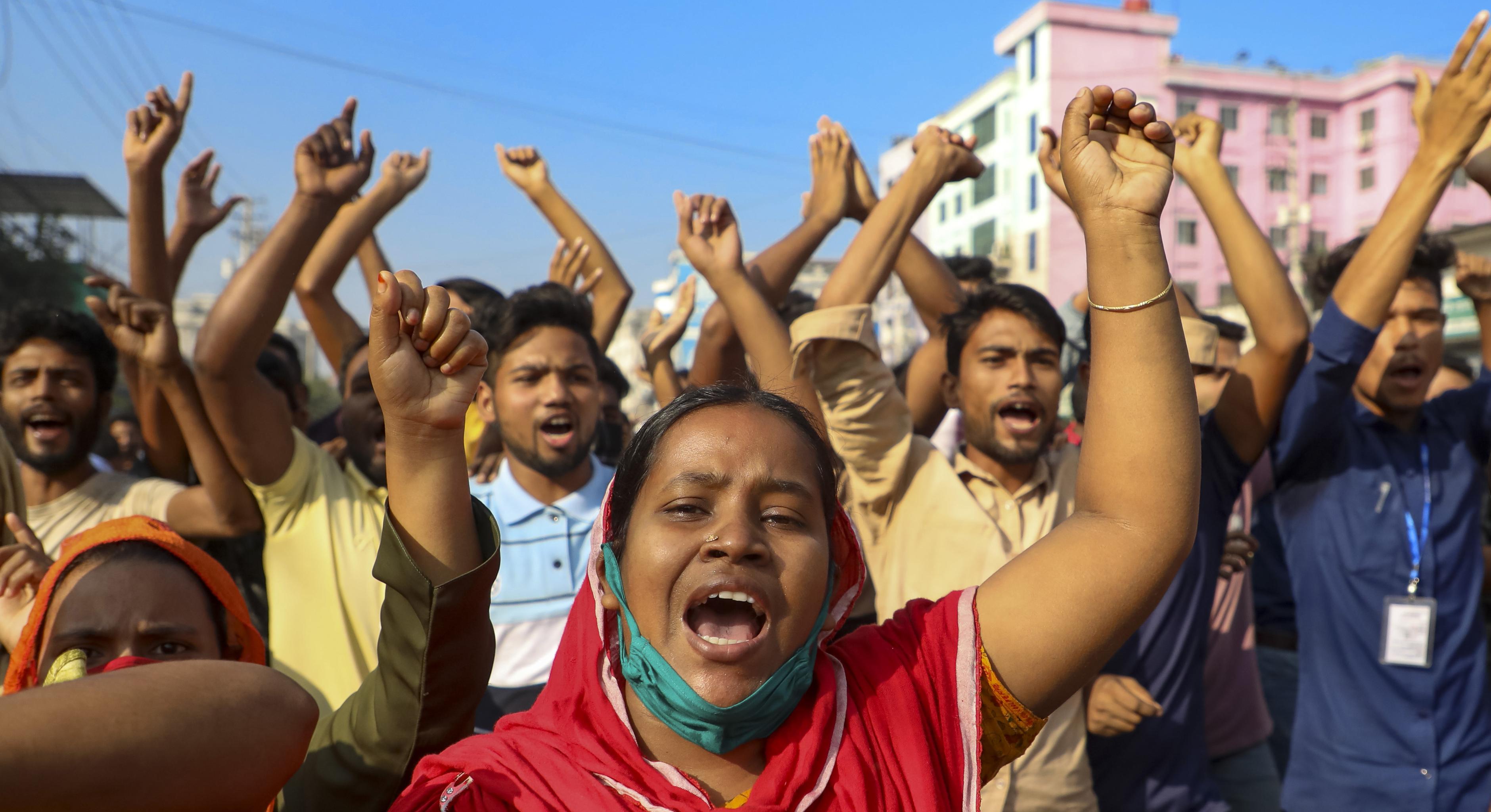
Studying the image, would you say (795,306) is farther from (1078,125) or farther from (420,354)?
(420,354)

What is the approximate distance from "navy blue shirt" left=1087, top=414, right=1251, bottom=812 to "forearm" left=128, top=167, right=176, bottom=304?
3.29 metres

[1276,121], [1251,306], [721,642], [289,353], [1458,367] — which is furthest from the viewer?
[1276,121]

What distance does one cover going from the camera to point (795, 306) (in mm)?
5195

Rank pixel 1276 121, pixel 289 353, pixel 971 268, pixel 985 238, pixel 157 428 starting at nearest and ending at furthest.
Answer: pixel 157 428
pixel 289 353
pixel 971 268
pixel 1276 121
pixel 985 238

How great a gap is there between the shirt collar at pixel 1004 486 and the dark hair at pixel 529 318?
50.8 inches

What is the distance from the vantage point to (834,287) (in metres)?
3.13

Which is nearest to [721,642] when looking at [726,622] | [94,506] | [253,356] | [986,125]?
[726,622]

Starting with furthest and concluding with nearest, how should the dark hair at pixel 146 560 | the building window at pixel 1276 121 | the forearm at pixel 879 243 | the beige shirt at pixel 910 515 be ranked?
1. the building window at pixel 1276 121
2. the forearm at pixel 879 243
3. the beige shirt at pixel 910 515
4. the dark hair at pixel 146 560

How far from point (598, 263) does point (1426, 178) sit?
3.17 meters

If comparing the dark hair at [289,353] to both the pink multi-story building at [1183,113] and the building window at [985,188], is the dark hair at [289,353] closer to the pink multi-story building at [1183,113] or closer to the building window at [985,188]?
the pink multi-story building at [1183,113]

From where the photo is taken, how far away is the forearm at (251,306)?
308cm

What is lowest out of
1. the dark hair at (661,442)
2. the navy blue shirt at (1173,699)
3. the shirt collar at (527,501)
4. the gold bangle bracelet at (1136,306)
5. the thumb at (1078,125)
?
the navy blue shirt at (1173,699)

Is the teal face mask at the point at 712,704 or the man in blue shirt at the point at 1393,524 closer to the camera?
the teal face mask at the point at 712,704

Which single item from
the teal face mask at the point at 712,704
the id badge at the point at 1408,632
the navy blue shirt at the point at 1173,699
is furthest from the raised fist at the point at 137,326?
the id badge at the point at 1408,632
